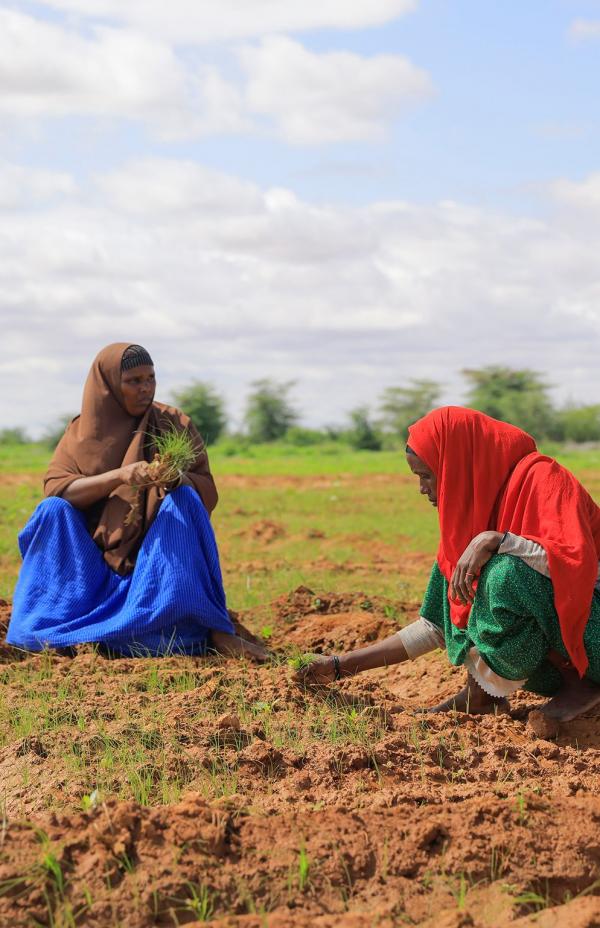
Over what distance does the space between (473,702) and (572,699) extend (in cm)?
44

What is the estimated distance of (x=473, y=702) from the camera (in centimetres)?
503

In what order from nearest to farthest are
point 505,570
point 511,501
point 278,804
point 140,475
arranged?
point 278,804, point 505,570, point 511,501, point 140,475

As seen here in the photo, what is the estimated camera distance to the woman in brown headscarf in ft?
20.1

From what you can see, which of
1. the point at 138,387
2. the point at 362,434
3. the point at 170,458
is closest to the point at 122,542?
the point at 170,458

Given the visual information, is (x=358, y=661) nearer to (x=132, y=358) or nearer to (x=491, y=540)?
(x=491, y=540)

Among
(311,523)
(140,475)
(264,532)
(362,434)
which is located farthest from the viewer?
(362,434)

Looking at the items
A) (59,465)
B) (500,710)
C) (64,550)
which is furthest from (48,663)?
(500,710)

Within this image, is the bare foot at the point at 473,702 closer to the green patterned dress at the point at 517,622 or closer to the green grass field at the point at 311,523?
the green patterned dress at the point at 517,622

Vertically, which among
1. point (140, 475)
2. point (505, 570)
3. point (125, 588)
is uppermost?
point (140, 475)

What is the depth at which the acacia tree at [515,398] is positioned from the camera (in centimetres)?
4231

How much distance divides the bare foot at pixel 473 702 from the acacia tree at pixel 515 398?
1418 inches

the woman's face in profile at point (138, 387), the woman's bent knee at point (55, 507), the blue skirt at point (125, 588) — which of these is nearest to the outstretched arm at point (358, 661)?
the blue skirt at point (125, 588)

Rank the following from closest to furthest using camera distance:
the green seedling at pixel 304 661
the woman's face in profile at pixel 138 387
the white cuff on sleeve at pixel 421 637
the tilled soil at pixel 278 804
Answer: the tilled soil at pixel 278 804 < the green seedling at pixel 304 661 < the white cuff on sleeve at pixel 421 637 < the woman's face in profile at pixel 138 387

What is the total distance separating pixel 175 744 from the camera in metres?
4.48
